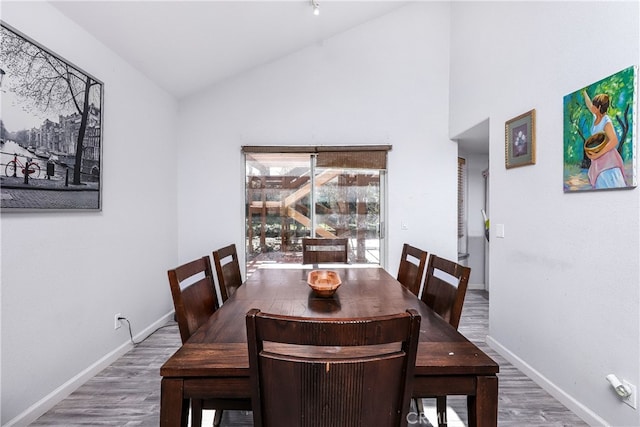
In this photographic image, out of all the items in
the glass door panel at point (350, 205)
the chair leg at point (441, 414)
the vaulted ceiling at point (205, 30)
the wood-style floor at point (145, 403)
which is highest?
the vaulted ceiling at point (205, 30)

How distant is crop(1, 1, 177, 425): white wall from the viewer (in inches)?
67.1

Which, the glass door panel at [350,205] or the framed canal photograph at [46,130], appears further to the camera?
the glass door panel at [350,205]

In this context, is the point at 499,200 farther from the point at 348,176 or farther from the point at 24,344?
the point at 24,344

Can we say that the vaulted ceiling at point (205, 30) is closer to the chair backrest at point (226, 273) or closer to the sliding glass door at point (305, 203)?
the sliding glass door at point (305, 203)

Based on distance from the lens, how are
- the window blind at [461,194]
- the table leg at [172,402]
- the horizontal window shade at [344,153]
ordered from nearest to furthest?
the table leg at [172,402] < the horizontal window shade at [344,153] < the window blind at [461,194]

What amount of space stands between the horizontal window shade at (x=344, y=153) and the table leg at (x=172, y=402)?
Result: 297 cm

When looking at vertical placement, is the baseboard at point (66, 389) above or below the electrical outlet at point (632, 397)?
below

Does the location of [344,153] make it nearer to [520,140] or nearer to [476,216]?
[520,140]

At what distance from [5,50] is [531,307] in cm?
366

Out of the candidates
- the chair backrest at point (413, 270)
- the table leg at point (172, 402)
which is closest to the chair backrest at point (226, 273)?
the table leg at point (172, 402)

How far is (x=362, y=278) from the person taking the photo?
2141mm

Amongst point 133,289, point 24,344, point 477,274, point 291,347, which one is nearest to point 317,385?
point 291,347

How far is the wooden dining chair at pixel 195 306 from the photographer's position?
128 centimetres

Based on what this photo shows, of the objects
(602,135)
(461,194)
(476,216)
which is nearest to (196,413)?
(602,135)
